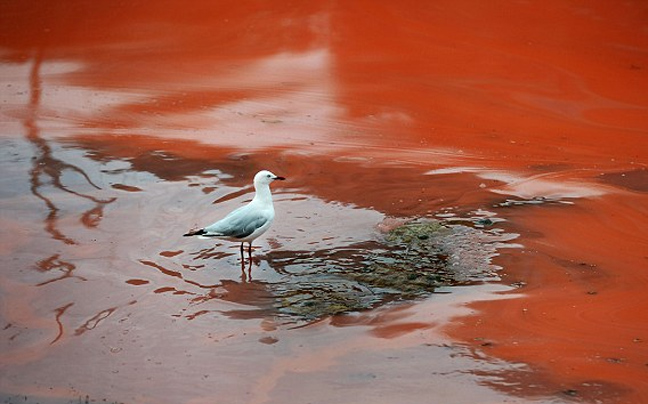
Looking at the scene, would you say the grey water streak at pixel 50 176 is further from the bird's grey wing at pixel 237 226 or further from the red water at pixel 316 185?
the bird's grey wing at pixel 237 226

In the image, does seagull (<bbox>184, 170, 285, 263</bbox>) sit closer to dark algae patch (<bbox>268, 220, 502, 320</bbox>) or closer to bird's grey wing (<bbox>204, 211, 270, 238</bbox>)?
bird's grey wing (<bbox>204, 211, 270, 238</bbox>)

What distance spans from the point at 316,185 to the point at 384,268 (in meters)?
2.02

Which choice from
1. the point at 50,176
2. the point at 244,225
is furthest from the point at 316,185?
the point at 50,176

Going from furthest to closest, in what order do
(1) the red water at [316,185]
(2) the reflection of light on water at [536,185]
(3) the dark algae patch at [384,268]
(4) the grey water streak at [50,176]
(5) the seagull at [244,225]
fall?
(2) the reflection of light on water at [536,185], (4) the grey water streak at [50,176], (5) the seagull at [244,225], (3) the dark algae patch at [384,268], (1) the red water at [316,185]

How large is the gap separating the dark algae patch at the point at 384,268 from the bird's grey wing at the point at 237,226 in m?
0.32

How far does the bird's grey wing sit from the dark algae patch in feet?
1.06

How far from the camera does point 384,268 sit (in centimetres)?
732

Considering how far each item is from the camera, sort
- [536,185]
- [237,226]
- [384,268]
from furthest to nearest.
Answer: [536,185] → [237,226] → [384,268]

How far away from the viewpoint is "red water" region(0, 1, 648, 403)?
5.93 m

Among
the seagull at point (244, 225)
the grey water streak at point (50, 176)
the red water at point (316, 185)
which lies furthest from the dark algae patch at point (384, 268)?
the grey water streak at point (50, 176)

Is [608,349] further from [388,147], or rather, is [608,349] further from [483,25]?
[483,25]

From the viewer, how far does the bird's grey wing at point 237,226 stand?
7.42m

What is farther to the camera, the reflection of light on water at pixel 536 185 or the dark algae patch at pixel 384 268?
the reflection of light on water at pixel 536 185

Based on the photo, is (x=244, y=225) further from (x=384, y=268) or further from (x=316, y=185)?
(x=316, y=185)
